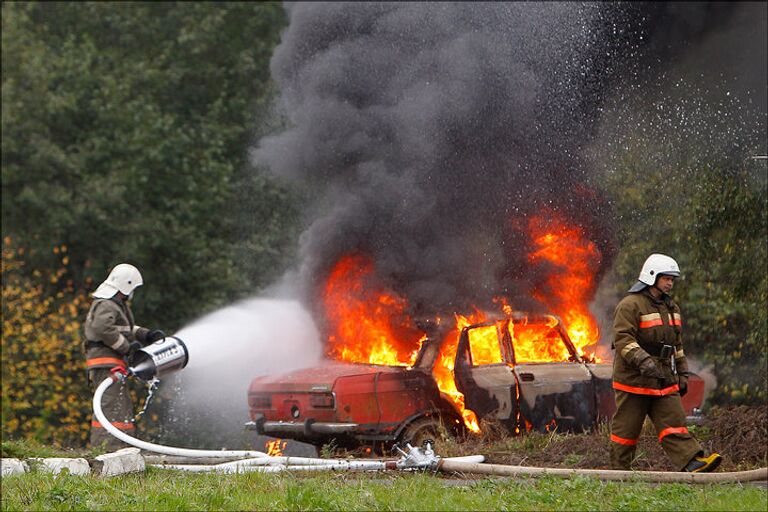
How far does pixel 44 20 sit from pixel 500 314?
45.4 ft

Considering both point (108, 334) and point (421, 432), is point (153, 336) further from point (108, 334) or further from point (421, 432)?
point (421, 432)

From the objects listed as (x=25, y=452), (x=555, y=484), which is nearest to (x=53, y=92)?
(x=25, y=452)

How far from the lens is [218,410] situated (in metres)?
15.9

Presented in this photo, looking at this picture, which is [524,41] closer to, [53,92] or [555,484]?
[555,484]

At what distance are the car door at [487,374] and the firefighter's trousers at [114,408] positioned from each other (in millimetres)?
3031

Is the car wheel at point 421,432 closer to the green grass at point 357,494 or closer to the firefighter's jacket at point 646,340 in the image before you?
the firefighter's jacket at point 646,340

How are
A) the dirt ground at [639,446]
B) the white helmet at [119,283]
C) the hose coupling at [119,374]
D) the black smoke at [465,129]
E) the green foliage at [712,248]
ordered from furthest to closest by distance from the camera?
the black smoke at [465,129] → the green foliage at [712,248] → the white helmet at [119,283] → the hose coupling at [119,374] → the dirt ground at [639,446]

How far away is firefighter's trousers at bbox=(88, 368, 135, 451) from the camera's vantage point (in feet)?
31.9

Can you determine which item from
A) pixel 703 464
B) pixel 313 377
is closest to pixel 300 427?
pixel 313 377

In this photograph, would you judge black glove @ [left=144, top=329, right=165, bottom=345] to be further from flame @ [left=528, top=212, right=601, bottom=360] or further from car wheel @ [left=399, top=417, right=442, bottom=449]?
flame @ [left=528, top=212, right=601, bottom=360]

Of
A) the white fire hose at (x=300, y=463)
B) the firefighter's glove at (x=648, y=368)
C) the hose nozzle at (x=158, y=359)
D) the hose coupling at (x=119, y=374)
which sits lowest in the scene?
the white fire hose at (x=300, y=463)

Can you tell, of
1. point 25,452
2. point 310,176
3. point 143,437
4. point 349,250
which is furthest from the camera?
point 143,437

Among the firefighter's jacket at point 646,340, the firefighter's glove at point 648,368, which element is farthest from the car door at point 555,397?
the firefighter's glove at point 648,368

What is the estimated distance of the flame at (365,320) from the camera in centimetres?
1111
